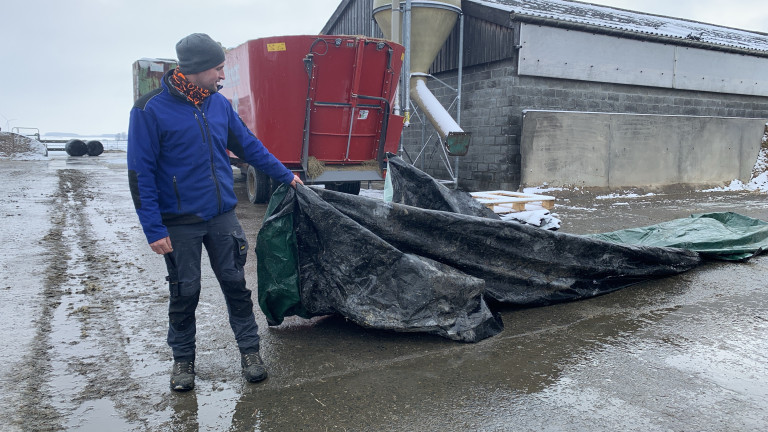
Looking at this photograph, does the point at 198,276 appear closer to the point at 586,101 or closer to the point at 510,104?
the point at 510,104

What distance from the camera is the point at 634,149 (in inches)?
476

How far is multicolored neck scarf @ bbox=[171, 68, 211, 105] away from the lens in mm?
2801

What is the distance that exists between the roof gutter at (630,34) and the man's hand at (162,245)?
31.6ft

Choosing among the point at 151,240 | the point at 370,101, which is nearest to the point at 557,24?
the point at 370,101

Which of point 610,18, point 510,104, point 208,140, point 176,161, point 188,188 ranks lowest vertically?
point 188,188

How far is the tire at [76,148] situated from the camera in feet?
92.7

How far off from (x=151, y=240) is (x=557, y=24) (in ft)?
33.6

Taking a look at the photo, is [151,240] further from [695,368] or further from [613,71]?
[613,71]

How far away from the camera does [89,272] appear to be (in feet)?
16.8

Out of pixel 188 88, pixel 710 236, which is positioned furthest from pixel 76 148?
pixel 710 236

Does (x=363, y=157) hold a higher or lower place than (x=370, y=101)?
lower

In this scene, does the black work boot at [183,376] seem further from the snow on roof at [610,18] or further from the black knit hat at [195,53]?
the snow on roof at [610,18]

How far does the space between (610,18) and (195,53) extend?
555 inches

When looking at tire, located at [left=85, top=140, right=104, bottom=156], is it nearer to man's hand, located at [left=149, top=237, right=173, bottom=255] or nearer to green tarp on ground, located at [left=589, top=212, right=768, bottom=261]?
green tarp on ground, located at [left=589, top=212, right=768, bottom=261]
